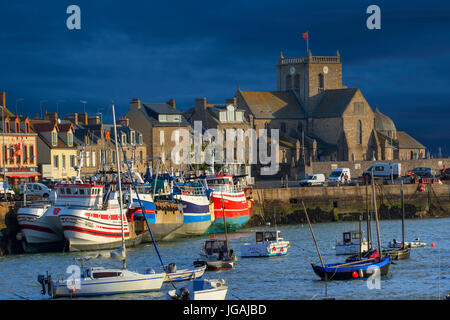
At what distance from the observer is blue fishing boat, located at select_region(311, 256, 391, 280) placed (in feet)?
134

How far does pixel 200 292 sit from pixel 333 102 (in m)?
85.6

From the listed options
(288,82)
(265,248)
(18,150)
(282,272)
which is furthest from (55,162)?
(288,82)

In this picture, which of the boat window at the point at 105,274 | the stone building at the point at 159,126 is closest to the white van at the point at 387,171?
the stone building at the point at 159,126

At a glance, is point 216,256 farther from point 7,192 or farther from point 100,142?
point 100,142

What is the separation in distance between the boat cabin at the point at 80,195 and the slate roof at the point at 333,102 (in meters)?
62.7

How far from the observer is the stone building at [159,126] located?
93688 millimetres

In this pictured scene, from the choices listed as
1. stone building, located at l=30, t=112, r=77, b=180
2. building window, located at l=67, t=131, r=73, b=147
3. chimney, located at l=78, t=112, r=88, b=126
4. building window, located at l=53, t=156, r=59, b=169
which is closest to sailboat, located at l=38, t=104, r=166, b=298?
stone building, located at l=30, t=112, r=77, b=180

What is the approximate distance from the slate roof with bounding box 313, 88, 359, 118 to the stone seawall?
98.5 ft

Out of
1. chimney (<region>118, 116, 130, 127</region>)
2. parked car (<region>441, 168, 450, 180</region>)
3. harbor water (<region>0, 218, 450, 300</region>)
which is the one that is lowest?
harbor water (<region>0, 218, 450, 300</region>)

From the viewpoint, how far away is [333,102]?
381 ft

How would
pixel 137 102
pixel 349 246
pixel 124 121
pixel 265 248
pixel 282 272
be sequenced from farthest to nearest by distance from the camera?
pixel 137 102, pixel 124 121, pixel 349 246, pixel 265 248, pixel 282 272

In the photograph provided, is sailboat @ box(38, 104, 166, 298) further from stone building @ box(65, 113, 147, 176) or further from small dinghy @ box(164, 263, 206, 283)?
stone building @ box(65, 113, 147, 176)
